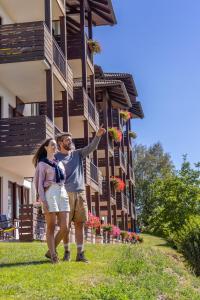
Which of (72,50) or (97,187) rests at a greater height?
(72,50)

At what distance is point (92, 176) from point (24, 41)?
35.8 feet

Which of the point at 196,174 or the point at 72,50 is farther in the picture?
the point at 196,174

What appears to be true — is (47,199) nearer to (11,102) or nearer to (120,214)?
(11,102)

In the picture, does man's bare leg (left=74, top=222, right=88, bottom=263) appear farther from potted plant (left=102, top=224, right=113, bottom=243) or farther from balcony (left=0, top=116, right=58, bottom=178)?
potted plant (left=102, top=224, right=113, bottom=243)

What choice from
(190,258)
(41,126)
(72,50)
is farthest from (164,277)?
(72,50)

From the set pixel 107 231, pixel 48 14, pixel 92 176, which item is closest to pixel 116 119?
pixel 92 176

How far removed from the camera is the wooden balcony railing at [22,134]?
19328 mm

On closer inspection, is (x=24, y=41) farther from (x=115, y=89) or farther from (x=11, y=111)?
(x=115, y=89)

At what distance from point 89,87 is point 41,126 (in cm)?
1593

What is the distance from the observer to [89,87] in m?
35.0

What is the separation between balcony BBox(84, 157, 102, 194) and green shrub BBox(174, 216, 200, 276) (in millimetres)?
12404

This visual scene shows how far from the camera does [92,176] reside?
29.1 m

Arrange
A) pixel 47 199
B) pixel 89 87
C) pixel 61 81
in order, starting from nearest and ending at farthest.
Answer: pixel 47 199
pixel 61 81
pixel 89 87

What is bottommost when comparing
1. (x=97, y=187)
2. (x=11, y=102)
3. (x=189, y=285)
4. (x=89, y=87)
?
(x=189, y=285)
